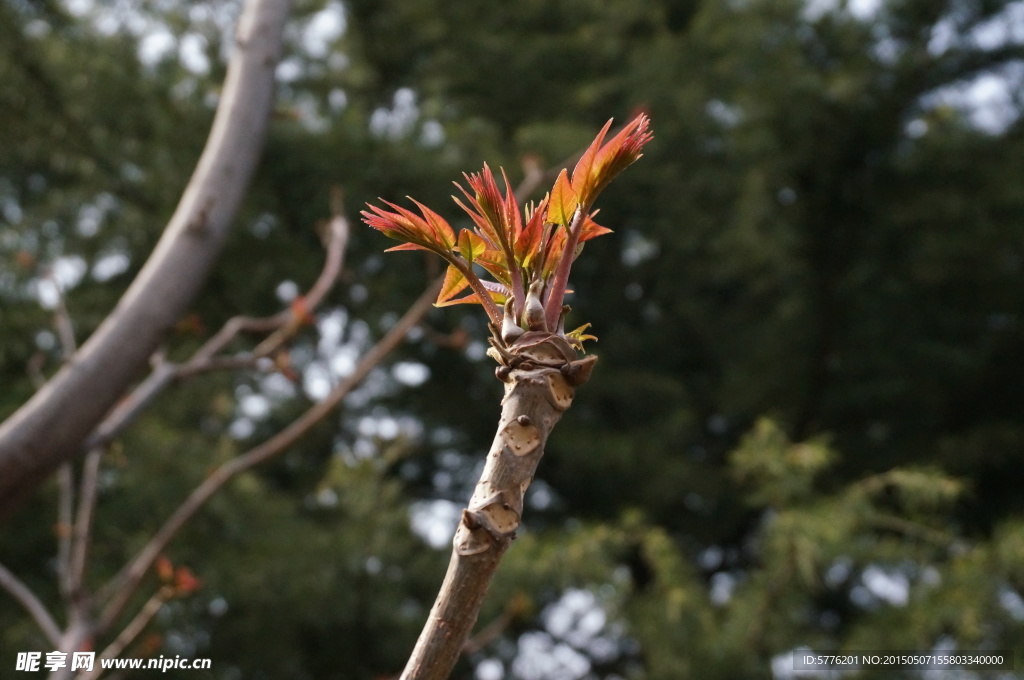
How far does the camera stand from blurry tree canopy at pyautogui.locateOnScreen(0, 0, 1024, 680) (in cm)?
313

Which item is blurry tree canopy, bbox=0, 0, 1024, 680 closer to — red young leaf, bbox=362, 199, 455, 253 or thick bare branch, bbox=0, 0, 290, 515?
thick bare branch, bbox=0, 0, 290, 515

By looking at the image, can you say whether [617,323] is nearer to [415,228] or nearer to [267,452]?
[267,452]

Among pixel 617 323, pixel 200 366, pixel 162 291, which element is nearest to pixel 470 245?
pixel 162 291

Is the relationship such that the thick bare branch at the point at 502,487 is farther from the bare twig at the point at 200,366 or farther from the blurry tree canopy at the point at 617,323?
the blurry tree canopy at the point at 617,323

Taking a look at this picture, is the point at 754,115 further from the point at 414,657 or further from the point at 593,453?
the point at 414,657

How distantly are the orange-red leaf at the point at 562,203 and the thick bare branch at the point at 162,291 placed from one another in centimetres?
75

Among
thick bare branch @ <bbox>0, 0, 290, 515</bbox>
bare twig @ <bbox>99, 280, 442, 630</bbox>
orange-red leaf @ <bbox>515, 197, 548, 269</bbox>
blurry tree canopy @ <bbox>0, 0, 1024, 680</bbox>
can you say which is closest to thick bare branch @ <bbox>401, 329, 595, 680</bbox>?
orange-red leaf @ <bbox>515, 197, 548, 269</bbox>

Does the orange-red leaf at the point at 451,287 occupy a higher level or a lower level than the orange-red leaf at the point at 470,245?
lower

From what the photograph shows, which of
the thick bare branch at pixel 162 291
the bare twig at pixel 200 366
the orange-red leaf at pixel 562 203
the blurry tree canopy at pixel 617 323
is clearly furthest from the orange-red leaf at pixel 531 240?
the blurry tree canopy at pixel 617 323

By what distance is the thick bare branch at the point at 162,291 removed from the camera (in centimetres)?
94

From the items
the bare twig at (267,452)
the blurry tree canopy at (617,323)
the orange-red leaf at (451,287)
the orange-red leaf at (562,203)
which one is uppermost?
the orange-red leaf at (562,203)

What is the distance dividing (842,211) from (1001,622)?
2008 mm

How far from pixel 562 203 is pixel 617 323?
13.1 ft

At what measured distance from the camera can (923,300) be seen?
4.25 m
